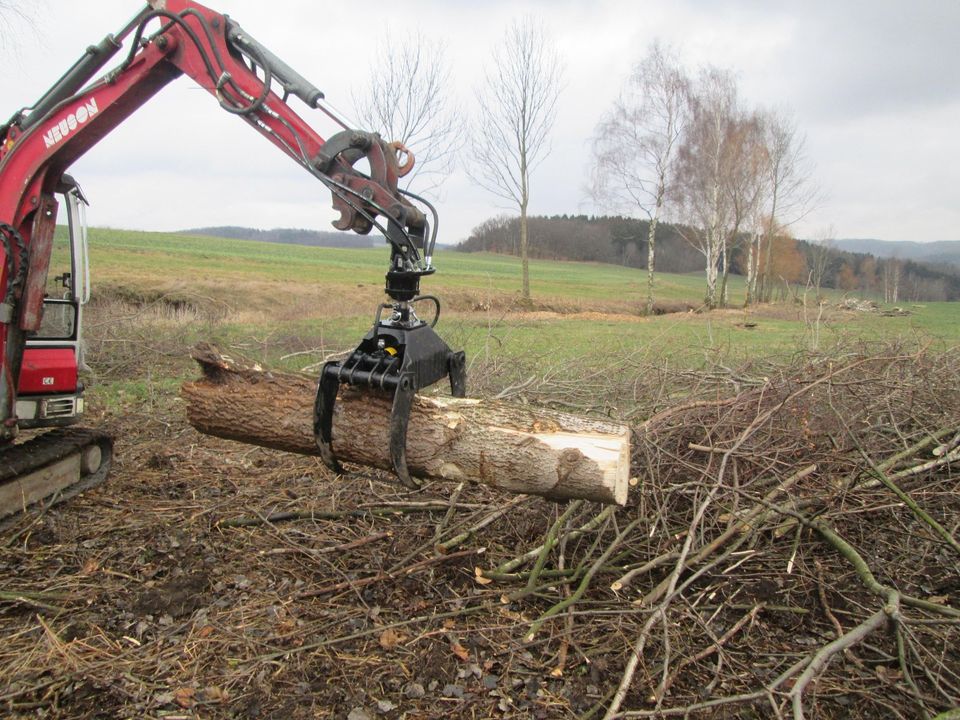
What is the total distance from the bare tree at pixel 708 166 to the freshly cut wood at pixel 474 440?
30.6 meters

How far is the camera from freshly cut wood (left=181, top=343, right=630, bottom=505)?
9.93 ft

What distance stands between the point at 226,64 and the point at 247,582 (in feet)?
9.15

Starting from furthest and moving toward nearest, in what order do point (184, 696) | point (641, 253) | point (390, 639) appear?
point (641, 253) < point (390, 639) < point (184, 696)

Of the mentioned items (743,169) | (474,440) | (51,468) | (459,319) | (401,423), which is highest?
(743,169)

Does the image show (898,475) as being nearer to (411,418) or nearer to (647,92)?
(411,418)

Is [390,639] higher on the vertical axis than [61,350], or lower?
lower

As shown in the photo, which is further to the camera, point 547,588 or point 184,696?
point 547,588

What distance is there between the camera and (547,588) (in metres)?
3.43

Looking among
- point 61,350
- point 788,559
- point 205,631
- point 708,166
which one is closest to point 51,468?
point 61,350

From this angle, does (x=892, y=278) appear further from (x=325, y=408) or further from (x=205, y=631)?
(x=205, y=631)

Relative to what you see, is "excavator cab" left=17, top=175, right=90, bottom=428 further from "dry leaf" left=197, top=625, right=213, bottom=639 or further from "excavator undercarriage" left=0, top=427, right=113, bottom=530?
"dry leaf" left=197, top=625, right=213, bottom=639

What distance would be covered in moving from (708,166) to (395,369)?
33.1m

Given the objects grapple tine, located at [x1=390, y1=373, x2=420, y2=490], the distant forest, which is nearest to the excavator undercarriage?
grapple tine, located at [x1=390, y1=373, x2=420, y2=490]

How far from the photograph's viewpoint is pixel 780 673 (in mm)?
2955
